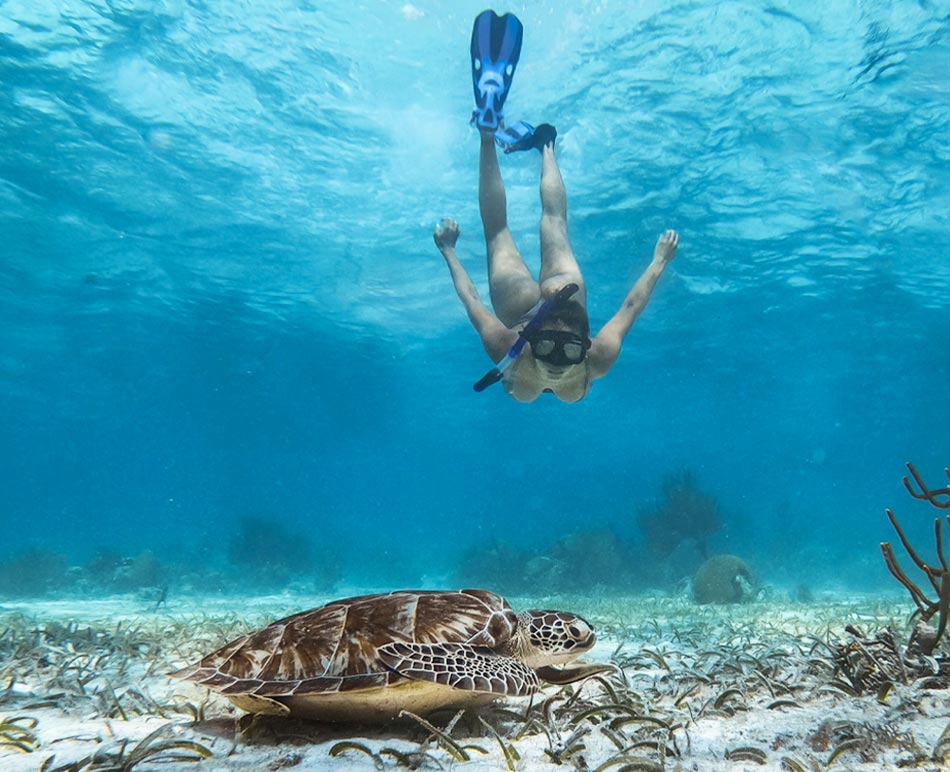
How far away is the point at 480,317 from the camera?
7949 millimetres

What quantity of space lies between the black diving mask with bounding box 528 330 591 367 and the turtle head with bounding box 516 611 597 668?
4.56 m

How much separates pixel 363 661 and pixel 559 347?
5.27 meters

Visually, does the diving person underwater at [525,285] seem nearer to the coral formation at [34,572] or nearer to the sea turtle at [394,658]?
the sea turtle at [394,658]

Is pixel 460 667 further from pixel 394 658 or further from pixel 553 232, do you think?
pixel 553 232

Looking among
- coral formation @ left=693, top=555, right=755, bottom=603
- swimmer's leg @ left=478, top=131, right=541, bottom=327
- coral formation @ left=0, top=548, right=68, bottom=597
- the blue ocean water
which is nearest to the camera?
swimmer's leg @ left=478, top=131, right=541, bottom=327

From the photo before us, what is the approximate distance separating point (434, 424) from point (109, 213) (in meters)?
35.2

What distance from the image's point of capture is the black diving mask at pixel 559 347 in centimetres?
702

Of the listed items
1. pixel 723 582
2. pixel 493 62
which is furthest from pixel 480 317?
pixel 723 582

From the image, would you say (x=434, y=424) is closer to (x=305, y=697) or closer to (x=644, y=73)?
(x=644, y=73)

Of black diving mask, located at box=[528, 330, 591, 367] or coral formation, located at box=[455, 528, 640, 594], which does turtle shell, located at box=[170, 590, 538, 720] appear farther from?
coral formation, located at box=[455, 528, 640, 594]

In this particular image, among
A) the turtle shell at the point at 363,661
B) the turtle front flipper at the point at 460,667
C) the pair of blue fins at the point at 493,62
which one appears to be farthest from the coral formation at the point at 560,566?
the turtle front flipper at the point at 460,667

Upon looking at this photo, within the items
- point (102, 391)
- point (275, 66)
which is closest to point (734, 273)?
point (275, 66)

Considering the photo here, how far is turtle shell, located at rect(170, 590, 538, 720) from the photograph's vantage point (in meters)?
2.31

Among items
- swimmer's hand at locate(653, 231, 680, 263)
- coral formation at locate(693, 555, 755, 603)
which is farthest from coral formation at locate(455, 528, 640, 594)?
swimmer's hand at locate(653, 231, 680, 263)
